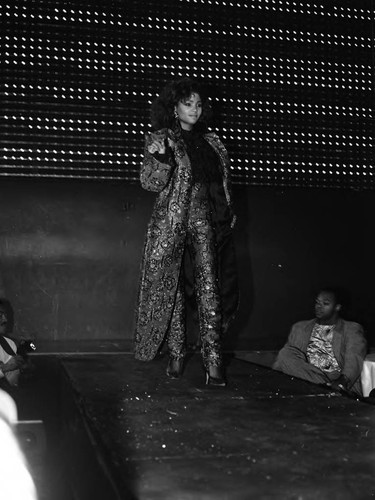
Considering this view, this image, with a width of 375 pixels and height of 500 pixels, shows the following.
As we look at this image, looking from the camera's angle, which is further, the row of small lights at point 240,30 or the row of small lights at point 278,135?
the row of small lights at point 240,30

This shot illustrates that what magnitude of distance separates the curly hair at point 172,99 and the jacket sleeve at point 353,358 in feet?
5.64

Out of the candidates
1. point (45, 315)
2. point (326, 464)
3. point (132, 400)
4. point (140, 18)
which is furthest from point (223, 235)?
point (140, 18)

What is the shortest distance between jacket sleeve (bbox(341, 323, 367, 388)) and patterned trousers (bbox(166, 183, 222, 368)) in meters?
1.28

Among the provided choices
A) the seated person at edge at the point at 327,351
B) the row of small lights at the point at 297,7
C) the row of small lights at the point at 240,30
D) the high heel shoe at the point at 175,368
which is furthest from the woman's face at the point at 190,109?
the row of small lights at the point at 297,7

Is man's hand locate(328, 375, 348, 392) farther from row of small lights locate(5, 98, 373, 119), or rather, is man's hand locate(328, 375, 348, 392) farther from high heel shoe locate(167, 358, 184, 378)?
row of small lights locate(5, 98, 373, 119)

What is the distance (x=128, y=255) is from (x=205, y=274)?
2.14 meters

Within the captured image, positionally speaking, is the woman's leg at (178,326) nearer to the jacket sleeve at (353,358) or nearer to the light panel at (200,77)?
the jacket sleeve at (353,358)

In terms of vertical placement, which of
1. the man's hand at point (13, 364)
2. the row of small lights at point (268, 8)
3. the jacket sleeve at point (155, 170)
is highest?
the row of small lights at point (268, 8)

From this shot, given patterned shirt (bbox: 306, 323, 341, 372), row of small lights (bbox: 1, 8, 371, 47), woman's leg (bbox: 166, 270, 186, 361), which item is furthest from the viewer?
row of small lights (bbox: 1, 8, 371, 47)

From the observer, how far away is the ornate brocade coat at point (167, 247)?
116 inches

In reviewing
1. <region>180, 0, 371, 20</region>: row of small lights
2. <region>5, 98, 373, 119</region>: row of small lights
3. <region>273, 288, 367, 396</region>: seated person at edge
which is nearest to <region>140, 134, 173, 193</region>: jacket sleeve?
<region>273, 288, 367, 396</region>: seated person at edge

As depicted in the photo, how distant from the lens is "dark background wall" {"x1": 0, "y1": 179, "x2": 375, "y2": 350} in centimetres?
489

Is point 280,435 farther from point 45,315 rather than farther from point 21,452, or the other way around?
point 45,315

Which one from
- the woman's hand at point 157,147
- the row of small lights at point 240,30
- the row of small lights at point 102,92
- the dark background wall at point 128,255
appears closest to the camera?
the woman's hand at point 157,147
